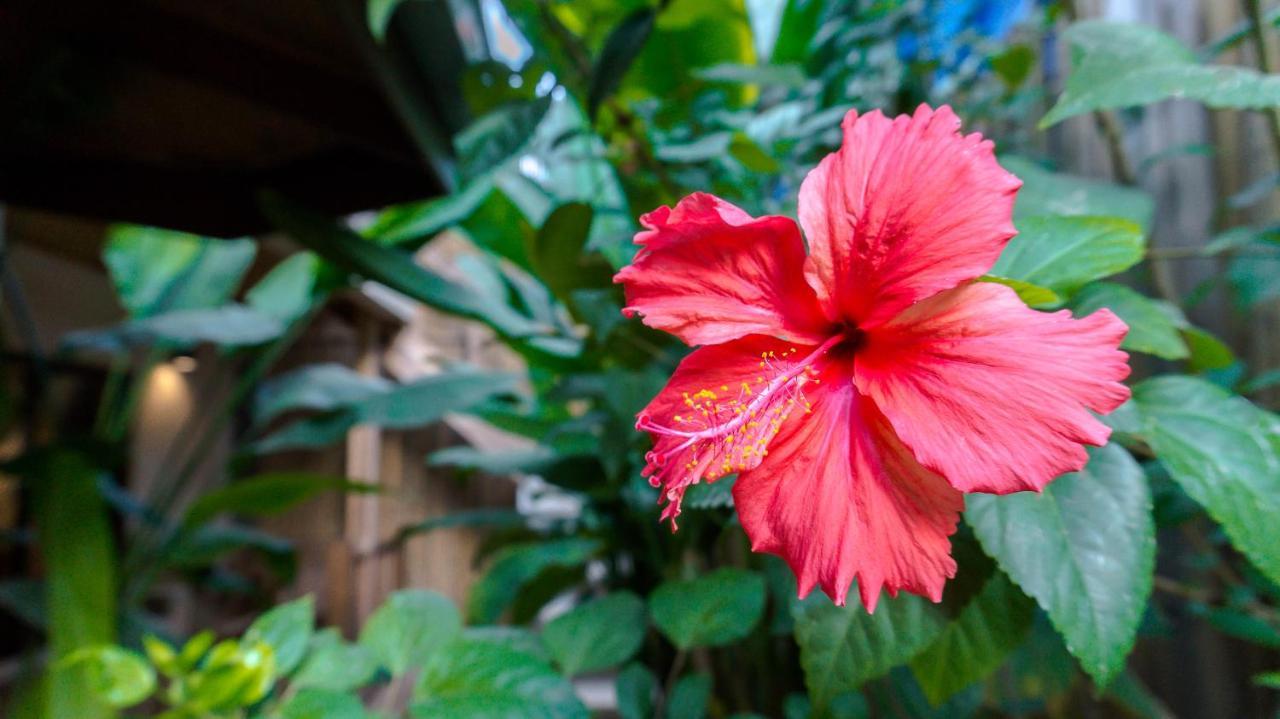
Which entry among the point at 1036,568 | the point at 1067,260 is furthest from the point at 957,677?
the point at 1067,260

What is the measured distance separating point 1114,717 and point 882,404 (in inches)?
53.0

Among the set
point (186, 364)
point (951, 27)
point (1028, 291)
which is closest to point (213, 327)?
point (186, 364)

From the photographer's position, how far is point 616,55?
51 centimetres

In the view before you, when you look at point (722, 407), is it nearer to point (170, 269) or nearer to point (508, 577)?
point (508, 577)

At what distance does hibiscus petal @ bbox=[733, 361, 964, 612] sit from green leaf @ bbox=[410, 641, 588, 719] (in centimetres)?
29

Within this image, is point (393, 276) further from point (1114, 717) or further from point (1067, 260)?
point (1114, 717)

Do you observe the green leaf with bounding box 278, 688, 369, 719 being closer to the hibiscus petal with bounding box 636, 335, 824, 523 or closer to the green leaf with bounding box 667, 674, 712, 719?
the green leaf with bounding box 667, 674, 712, 719

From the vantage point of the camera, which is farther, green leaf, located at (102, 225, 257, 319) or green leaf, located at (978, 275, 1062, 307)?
green leaf, located at (102, 225, 257, 319)

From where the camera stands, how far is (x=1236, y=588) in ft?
2.25

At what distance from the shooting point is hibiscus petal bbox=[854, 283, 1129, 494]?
20 cm

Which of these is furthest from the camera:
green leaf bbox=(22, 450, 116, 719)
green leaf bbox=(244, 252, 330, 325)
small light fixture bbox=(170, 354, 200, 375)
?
small light fixture bbox=(170, 354, 200, 375)

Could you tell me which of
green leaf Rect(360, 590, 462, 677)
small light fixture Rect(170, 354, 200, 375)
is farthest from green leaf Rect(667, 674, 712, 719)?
small light fixture Rect(170, 354, 200, 375)

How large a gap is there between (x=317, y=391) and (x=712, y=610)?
26.8 inches

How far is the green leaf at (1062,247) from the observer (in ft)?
0.97
